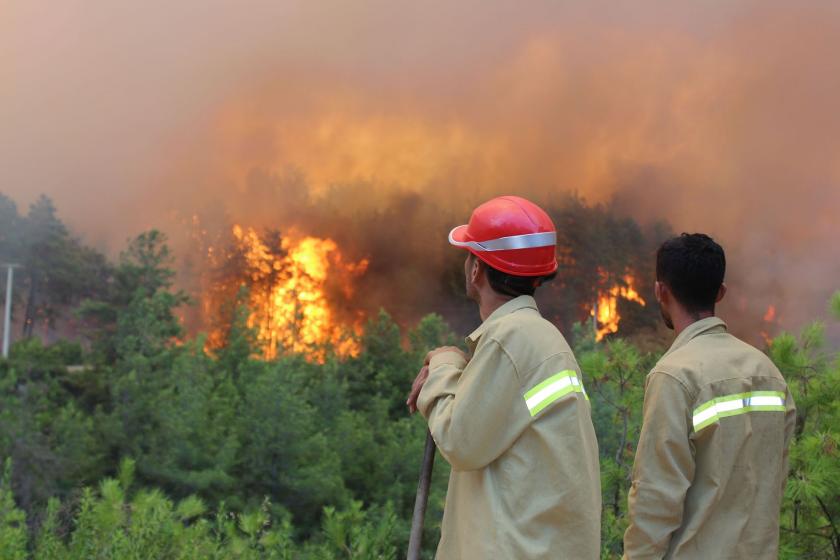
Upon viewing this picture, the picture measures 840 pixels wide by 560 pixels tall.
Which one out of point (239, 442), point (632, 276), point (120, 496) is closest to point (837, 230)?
point (632, 276)

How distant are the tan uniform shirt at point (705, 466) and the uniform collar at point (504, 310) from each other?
355 millimetres

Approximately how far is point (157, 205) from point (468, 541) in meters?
11.6

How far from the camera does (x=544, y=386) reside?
181cm

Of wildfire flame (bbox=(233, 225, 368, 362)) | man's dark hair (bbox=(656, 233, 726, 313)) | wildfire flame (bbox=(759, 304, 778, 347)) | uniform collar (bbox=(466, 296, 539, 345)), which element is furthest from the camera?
wildfire flame (bbox=(233, 225, 368, 362))

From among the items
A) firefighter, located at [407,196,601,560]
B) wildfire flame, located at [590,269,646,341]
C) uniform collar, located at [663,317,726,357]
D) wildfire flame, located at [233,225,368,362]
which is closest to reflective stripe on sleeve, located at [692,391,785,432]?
uniform collar, located at [663,317,726,357]

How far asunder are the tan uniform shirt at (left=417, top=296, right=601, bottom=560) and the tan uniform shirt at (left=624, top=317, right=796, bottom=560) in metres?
0.21

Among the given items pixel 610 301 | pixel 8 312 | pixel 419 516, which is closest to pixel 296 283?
pixel 8 312

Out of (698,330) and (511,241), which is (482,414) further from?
(698,330)

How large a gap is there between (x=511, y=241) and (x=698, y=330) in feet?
1.77

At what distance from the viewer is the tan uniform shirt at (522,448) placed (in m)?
1.78

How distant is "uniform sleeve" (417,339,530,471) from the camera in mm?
1772

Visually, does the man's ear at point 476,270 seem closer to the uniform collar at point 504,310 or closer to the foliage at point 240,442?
the uniform collar at point 504,310

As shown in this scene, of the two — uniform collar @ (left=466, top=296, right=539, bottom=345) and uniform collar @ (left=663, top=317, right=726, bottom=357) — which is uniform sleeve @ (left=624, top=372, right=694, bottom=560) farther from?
uniform collar @ (left=466, top=296, right=539, bottom=345)

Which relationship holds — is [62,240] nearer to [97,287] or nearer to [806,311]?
[97,287]
